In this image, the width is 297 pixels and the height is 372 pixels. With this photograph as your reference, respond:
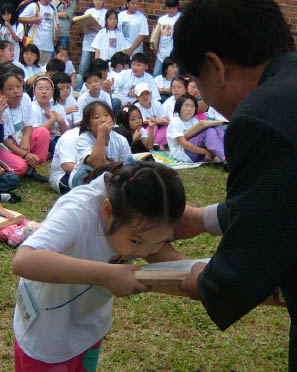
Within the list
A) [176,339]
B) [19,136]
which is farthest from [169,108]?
[176,339]

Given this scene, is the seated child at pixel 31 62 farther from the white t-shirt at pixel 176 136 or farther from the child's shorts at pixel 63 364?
the child's shorts at pixel 63 364

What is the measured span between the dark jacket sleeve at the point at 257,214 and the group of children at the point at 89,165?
0.39 meters

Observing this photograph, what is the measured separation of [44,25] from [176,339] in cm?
842

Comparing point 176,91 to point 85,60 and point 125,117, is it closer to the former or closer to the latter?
point 125,117

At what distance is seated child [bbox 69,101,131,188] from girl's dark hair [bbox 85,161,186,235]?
11.3 ft

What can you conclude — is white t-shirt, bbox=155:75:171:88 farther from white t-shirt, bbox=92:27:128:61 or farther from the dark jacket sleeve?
the dark jacket sleeve

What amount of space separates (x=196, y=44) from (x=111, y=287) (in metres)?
0.74

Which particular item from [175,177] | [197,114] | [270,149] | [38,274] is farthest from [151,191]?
[197,114]

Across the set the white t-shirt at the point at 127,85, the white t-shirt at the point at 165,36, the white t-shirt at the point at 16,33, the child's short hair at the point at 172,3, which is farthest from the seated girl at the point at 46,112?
the child's short hair at the point at 172,3

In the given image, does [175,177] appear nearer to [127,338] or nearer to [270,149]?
[270,149]

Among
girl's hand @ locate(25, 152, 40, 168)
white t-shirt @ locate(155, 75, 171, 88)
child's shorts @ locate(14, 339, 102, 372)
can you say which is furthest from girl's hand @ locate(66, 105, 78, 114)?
child's shorts @ locate(14, 339, 102, 372)

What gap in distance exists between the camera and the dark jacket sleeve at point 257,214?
4.22ft

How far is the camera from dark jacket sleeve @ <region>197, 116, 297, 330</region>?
4.22 ft

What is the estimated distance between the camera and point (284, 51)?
1509 millimetres
